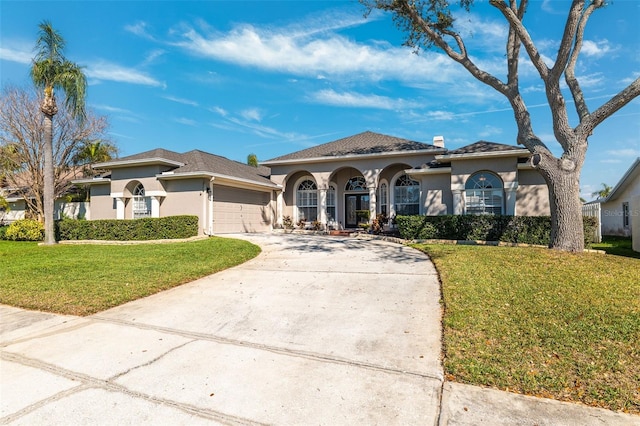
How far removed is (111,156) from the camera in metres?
24.4

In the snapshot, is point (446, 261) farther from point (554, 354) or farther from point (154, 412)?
point (154, 412)

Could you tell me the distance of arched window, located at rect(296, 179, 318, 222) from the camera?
65.7 ft

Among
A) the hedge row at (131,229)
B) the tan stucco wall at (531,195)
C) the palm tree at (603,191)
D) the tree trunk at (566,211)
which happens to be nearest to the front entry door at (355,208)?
the tan stucco wall at (531,195)

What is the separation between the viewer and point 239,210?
18.2m

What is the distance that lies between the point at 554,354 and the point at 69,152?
26.1 meters

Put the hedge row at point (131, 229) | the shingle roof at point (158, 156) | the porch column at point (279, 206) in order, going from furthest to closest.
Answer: the porch column at point (279, 206), the shingle roof at point (158, 156), the hedge row at point (131, 229)

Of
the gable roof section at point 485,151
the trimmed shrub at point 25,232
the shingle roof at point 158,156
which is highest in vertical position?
the shingle roof at point 158,156

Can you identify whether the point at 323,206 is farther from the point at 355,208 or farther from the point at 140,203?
the point at 140,203

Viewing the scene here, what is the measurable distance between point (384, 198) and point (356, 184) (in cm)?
191

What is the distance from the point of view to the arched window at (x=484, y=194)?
14305mm

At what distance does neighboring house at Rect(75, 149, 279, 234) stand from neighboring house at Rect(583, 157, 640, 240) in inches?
642

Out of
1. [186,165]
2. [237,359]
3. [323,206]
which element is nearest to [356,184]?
[323,206]

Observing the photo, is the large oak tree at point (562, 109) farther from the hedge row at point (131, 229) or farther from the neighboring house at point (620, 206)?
the hedge row at point (131, 229)

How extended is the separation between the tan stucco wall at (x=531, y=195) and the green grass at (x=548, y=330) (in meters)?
7.60
